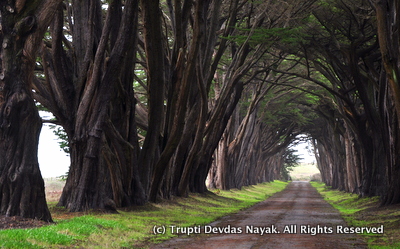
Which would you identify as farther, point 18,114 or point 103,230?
point 103,230

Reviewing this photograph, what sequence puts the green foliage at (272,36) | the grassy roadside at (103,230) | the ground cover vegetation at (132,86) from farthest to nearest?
1. the green foliage at (272,36)
2. the ground cover vegetation at (132,86)
3. the grassy roadside at (103,230)

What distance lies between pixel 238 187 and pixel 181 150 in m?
20.5

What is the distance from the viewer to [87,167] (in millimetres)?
14500

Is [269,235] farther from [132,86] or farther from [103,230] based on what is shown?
[132,86]

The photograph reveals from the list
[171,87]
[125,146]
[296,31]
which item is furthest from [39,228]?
[296,31]

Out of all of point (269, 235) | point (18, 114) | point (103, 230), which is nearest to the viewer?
point (18, 114)

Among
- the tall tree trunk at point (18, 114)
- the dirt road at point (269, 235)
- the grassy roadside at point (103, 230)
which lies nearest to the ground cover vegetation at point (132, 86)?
the tall tree trunk at point (18, 114)

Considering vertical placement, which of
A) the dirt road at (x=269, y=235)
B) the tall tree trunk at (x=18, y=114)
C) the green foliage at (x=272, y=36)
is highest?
the green foliage at (x=272, y=36)

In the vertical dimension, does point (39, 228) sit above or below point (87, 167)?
below

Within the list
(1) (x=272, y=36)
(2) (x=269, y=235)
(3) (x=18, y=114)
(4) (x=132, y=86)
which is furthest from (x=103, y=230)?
(1) (x=272, y=36)

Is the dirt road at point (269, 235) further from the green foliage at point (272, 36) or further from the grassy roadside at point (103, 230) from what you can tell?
the green foliage at point (272, 36)

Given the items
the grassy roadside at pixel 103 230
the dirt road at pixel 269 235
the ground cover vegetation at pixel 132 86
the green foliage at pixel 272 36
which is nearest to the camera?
the grassy roadside at pixel 103 230

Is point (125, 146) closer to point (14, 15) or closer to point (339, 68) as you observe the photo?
point (14, 15)

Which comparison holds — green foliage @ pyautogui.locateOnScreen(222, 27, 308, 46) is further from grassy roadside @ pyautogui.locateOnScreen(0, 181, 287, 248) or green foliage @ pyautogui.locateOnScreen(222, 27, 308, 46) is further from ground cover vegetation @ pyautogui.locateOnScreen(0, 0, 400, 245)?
grassy roadside @ pyautogui.locateOnScreen(0, 181, 287, 248)
